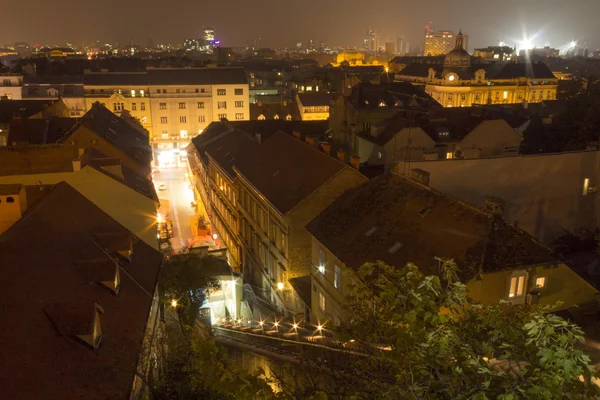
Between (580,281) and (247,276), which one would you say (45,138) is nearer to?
(247,276)

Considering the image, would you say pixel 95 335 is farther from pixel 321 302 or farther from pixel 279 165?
pixel 279 165

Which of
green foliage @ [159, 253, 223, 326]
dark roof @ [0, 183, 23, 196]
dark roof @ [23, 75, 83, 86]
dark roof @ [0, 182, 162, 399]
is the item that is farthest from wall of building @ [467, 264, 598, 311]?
dark roof @ [23, 75, 83, 86]

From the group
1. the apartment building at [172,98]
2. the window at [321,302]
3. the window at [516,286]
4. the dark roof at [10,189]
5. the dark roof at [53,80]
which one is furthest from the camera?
the dark roof at [53,80]

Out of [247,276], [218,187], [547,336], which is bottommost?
[247,276]

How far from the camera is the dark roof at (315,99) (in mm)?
84312

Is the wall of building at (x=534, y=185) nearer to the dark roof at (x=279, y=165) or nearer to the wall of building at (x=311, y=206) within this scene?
the wall of building at (x=311, y=206)

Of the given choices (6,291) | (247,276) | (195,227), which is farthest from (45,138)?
(6,291)

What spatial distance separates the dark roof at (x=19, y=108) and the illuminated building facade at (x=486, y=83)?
68.7m

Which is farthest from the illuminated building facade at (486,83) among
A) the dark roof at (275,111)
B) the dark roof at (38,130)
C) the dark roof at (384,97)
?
the dark roof at (38,130)

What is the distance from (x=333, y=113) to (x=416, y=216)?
32.5 metres

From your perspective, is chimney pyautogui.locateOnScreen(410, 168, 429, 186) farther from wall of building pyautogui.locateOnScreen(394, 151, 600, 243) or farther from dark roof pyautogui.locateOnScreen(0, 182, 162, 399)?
dark roof pyautogui.locateOnScreen(0, 182, 162, 399)

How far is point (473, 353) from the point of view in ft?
25.3

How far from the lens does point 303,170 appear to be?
105ft

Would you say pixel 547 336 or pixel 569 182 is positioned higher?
pixel 547 336
